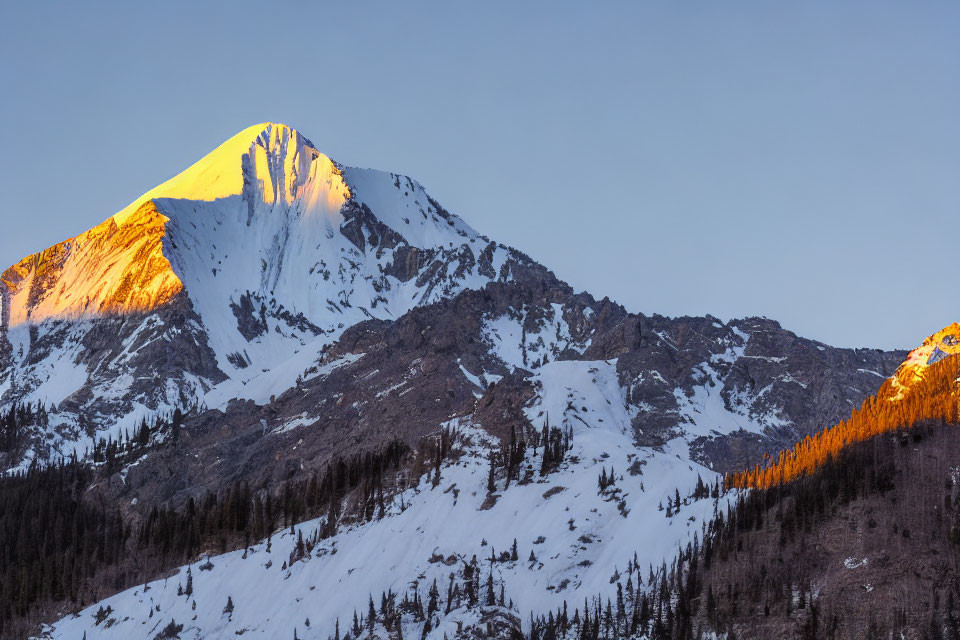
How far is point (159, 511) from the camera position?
177m

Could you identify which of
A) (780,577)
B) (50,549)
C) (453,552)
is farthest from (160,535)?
(780,577)

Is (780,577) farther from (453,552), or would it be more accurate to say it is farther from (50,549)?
(50,549)

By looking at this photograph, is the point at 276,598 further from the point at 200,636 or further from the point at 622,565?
the point at 622,565

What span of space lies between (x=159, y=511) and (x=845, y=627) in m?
122

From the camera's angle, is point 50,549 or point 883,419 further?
point 50,549

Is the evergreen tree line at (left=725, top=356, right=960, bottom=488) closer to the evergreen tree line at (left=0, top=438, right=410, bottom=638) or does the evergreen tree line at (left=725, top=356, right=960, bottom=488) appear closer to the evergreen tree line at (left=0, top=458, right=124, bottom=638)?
the evergreen tree line at (left=0, top=438, right=410, bottom=638)

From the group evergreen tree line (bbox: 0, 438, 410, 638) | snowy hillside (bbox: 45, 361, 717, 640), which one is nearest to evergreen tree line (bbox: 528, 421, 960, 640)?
snowy hillside (bbox: 45, 361, 717, 640)

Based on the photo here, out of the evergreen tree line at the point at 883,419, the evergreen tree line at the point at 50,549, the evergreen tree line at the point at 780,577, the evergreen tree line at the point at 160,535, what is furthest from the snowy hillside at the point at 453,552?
the evergreen tree line at the point at 50,549

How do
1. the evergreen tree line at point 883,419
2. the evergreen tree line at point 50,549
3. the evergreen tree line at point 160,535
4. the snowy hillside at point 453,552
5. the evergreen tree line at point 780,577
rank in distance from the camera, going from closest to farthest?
1. the evergreen tree line at point 780,577
2. the evergreen tree line at point 883,419
3. the snowy hillside at point 453,552
4. the evergreen tree line at point 160,535
5. the evergreen tree line at point 50,549

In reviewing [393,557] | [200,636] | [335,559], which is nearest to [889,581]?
[393,557]

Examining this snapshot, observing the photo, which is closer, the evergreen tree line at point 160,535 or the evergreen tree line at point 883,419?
the evergreen tree line at point 883,419

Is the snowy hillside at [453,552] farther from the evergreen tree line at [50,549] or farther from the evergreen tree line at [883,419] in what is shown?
the evergreen tree line at [50,549]

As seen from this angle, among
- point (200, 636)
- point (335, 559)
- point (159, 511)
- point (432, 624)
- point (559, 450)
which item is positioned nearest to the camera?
point (432, 624)

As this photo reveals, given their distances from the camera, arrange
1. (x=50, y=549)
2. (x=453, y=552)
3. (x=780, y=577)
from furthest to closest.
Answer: (x=50, y=549)
(x=453, y=552)
(x=780, y=577)
